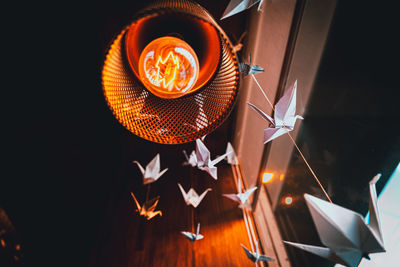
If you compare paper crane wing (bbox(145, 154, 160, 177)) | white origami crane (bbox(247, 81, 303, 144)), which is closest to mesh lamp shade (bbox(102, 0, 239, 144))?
white origami crane (bbox(247, 81, 303, 144))

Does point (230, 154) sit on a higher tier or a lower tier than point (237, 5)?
lower

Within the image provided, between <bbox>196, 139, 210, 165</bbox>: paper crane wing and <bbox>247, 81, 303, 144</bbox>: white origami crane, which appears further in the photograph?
<bbox>196, 139, 210, 165</bbox>: paper crane wing

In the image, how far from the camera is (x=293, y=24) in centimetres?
99

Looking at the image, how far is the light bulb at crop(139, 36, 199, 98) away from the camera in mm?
638

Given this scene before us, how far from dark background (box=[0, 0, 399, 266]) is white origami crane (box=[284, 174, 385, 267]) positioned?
0.37 meters

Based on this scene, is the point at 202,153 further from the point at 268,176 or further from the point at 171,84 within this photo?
the point at 268,176

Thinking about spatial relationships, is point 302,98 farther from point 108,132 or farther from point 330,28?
point 108,132

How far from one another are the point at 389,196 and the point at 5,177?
1.46 metres

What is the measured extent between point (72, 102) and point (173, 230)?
1.17 metres

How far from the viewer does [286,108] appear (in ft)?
1.69

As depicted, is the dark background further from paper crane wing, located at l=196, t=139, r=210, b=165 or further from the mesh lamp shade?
paper crane wing, located at l=196, t=139, r=210, b=165

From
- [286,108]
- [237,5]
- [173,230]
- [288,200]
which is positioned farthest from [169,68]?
[173,230]

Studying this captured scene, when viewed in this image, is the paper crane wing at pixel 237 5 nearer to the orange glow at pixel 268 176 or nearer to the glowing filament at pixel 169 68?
the glowing filament at pixel 169 68

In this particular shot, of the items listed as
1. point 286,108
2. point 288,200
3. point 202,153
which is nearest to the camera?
point 286,108
